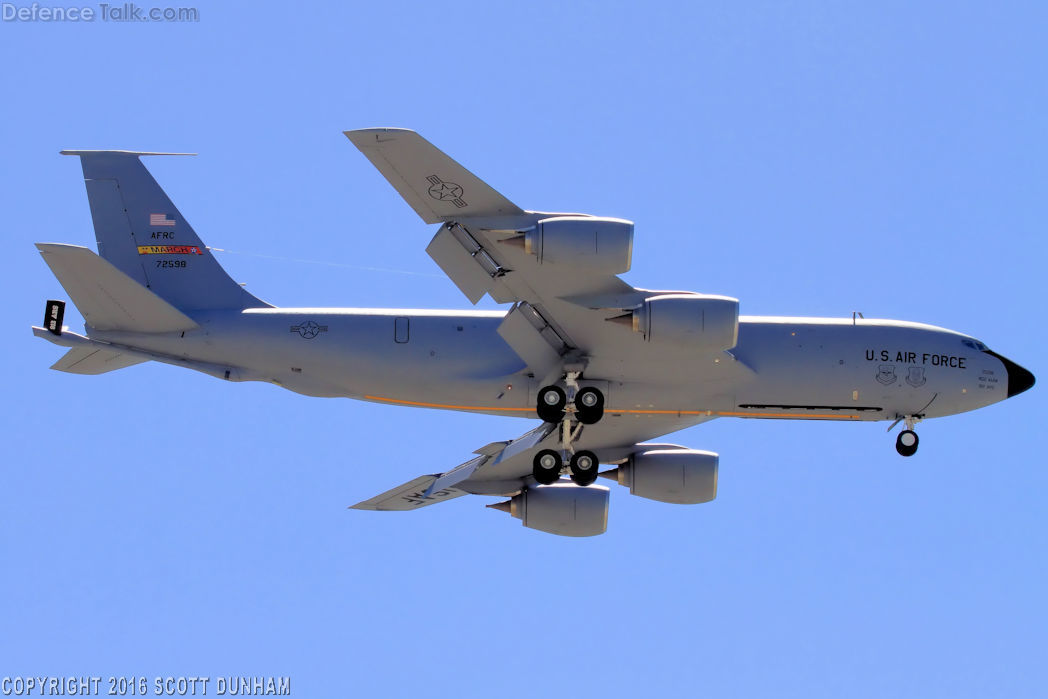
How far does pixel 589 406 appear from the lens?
1211 inches

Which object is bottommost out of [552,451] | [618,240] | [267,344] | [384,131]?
[552,451]

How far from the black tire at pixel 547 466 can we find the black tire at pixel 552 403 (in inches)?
43.5

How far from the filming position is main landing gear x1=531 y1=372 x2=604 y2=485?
1211 inches

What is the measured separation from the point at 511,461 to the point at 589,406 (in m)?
5.26

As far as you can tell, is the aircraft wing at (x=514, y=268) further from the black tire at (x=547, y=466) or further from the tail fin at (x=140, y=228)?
the tail fin at (x=140, y=228)

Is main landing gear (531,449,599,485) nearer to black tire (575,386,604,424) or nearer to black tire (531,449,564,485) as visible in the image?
black tire (531,449,564,485)

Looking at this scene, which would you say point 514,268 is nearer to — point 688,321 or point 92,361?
point 688,321

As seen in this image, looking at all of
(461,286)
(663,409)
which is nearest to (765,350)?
(663,409)

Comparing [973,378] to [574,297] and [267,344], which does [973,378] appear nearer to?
[574,297]

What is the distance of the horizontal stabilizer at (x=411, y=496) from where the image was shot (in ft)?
121

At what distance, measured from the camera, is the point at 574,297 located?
29312 millimetres

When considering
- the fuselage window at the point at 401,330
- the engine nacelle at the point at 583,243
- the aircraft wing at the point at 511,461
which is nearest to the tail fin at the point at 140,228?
the fuselage window at the point at 401,330

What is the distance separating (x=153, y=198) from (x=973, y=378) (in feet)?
67.7

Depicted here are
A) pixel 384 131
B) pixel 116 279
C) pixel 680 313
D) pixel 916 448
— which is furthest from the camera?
pixel 916 448
